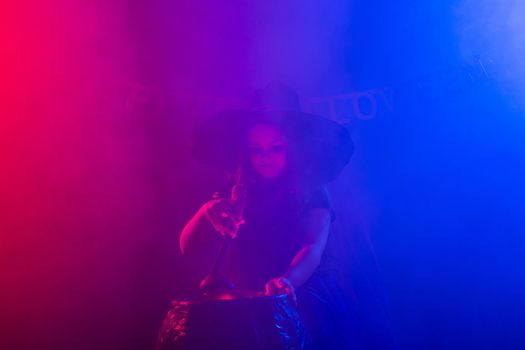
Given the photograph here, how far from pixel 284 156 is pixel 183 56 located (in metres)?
0.78

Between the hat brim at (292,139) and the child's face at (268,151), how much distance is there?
0.18 feet

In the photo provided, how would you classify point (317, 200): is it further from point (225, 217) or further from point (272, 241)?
point (225, 217)

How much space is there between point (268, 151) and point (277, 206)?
23cm

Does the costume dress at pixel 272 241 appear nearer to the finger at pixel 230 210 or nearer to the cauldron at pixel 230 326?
the finger at pixel 230 210

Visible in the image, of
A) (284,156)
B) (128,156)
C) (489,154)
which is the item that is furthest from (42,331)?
(489,154)

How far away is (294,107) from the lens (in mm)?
1718

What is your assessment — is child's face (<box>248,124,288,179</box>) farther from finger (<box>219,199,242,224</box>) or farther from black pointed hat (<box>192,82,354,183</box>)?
finger (<box>219,199,242,224</box>)

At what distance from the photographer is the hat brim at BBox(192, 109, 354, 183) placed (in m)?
1.72

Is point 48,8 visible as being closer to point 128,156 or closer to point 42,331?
point 128,156

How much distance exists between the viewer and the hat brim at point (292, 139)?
5.64 feet

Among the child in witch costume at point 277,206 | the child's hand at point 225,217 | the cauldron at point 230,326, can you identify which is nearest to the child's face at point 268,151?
the child in witch costume at point 277,206

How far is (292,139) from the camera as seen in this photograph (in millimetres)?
1799

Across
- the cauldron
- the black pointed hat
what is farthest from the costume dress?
the cauldron

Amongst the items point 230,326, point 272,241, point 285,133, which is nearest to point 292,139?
point 285,133
